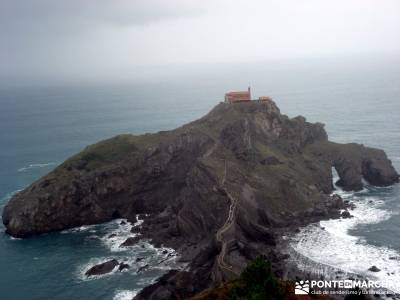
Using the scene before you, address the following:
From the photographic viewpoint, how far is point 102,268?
83125 millimetres

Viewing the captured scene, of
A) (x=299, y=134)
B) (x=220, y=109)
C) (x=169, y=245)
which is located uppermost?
(x=220, y=109)

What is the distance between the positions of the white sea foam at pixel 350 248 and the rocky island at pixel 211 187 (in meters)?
3.91

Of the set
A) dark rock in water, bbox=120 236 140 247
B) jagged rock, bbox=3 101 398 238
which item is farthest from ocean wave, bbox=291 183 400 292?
dark rock in water, bbox=120 236 140 247

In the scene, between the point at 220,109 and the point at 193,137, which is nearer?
the point at 193,137

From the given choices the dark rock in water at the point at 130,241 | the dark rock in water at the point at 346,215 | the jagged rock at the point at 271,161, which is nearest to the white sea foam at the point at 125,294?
the dark rock in water at the point at 130,241

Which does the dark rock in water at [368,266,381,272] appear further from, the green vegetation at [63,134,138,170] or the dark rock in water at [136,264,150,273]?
the green vegetation at [63,134,138,170]

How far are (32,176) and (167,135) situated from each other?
162ft

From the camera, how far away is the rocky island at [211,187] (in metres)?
88.8

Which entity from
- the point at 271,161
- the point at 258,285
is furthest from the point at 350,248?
the point at 258,285

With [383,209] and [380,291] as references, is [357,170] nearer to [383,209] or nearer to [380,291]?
[383,209]

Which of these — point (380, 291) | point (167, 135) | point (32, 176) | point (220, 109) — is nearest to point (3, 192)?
point (32, 176)

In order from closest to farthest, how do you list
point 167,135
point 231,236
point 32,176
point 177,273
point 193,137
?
1. point 177,273
2. point 231,236
3. point 193,137
4. point 167,135
5. point 32,176

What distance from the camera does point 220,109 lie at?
13175cm

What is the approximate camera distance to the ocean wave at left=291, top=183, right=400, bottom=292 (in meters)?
76.6
